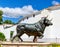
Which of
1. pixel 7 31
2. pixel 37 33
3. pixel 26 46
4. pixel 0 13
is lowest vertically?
pixel 26 46

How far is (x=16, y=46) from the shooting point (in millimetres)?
9453

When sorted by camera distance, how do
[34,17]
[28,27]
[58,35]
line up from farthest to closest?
1. [34,17]
2. [58,35]
3. [28,27]

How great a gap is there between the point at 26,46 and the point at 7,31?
26785 millimetres

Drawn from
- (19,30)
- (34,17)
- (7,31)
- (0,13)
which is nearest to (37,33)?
(19,30)

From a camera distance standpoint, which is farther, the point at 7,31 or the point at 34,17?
the point at 7,31

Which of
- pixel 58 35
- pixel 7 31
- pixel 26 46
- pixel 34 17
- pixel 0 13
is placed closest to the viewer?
pixel 26 46

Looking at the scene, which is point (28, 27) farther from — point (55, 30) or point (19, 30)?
point (55, 30)

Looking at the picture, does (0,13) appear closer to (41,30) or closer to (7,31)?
(7,31)

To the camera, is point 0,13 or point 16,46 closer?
point 16,46

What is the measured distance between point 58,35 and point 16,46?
17.4m

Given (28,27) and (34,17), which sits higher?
(34,17)

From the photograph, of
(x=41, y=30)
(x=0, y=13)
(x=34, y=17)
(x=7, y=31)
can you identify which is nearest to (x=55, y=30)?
(x=34, y=17)

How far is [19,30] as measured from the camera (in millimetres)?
10562

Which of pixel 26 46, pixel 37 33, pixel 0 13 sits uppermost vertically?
pixel 0 13
